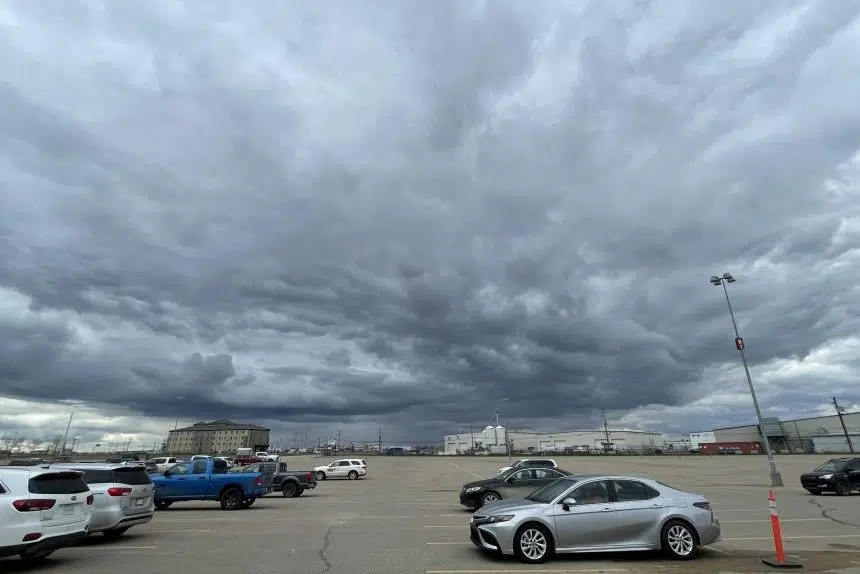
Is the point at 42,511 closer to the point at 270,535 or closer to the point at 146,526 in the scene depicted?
the point at 270,535

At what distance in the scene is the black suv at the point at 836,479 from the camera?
22891mm

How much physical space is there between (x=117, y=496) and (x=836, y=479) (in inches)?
1046

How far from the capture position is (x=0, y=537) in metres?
8.65

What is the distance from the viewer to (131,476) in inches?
525

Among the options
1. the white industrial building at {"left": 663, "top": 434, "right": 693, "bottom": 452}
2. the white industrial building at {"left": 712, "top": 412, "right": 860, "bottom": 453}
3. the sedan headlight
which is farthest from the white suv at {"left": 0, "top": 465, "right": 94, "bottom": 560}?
the white industrial building at {"left": 663, "top": 434, "right": 693, "bottom": 452}

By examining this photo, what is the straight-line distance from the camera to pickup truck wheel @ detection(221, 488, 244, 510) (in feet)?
65.2

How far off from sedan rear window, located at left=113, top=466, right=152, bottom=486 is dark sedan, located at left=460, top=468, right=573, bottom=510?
9726 mm

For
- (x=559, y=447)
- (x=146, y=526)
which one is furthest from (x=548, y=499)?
(x=559, y=447)

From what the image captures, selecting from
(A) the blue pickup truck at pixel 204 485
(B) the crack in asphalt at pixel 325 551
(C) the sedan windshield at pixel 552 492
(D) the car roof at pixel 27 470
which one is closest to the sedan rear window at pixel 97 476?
(D) the car roof at pixel 27 470

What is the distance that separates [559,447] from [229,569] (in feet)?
606

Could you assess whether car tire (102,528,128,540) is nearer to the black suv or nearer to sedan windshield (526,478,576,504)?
sedan windshield (526,478,576,504)

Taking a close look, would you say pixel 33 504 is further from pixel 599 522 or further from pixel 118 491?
pixel 599 522

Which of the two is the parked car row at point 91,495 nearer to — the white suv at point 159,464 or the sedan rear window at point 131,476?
the sedan rear window at point 131,476

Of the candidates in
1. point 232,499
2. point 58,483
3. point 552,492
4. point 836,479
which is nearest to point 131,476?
point 58,483
